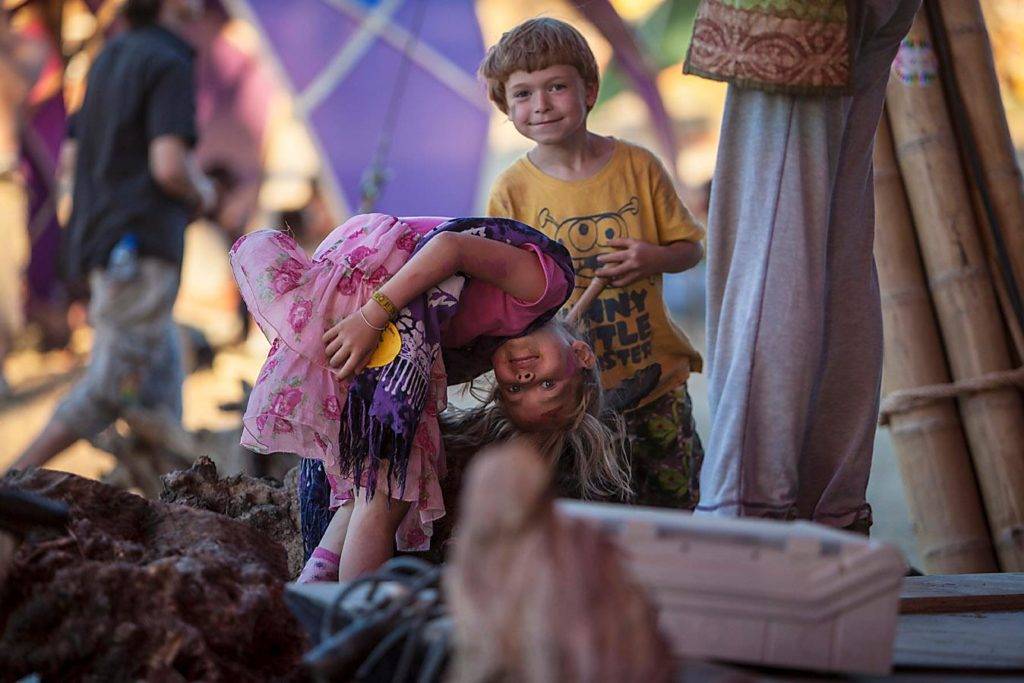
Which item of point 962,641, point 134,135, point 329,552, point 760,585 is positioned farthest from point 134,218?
point 760,585

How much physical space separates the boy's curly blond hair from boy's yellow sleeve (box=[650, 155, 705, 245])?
0.37 metres

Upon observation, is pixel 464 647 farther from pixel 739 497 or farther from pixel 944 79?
pixel 944 79

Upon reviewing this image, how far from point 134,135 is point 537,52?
3537 millimetres

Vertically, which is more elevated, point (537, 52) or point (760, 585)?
point (537, 52)

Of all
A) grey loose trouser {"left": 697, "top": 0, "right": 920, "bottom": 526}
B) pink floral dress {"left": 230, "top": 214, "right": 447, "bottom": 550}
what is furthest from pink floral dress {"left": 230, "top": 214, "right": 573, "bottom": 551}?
grey loose trouser {"left": 697, "top": 0, "right": 920, "bottom": 526}

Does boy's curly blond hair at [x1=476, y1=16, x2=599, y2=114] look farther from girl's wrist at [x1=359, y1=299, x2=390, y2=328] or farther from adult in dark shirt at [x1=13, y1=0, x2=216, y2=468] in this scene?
adult in dark shirt at [x1=13, y1=0, x2=216, y2=468]

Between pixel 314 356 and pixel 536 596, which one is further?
pixel 314 356

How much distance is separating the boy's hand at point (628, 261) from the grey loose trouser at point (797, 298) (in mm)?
268

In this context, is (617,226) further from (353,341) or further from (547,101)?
(353,341)

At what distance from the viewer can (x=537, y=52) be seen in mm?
3338

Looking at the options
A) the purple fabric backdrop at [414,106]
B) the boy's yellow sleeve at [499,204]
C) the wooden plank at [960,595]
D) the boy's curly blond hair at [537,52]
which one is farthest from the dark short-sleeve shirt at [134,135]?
the wooden plank at [960,595]

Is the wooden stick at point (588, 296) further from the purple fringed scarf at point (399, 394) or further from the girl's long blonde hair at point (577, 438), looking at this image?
the purple fringed scarf at point (399, 394)

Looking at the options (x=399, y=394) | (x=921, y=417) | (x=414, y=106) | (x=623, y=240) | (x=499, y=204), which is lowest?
(x=921, y=417)

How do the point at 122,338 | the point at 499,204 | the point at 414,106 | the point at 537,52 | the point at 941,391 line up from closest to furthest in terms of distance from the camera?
the point at 537,52 → the point at 499,204 → the point at 941,391 → the point at 122,338 → the point at 414,106
